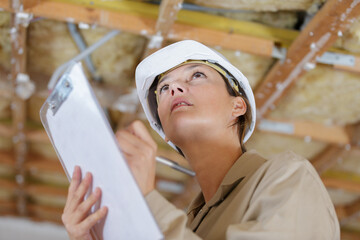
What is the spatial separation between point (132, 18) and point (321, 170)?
264cm

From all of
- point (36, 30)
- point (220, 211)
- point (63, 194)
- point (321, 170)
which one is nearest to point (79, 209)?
point (220, 211)

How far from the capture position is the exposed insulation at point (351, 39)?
2264 millimetres

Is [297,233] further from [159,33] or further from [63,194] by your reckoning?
[63,194]

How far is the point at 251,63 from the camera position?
9.29ft

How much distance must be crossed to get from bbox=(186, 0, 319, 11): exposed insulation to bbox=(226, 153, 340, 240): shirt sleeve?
62.5 inches

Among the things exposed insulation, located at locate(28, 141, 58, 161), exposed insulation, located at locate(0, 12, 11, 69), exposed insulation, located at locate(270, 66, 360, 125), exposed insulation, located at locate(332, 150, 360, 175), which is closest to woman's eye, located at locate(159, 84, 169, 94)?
exposed insulation, located at locate(0, 12, 11, 69)

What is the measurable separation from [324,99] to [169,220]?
264 centimetres

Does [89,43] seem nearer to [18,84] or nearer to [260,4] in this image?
[18,84]

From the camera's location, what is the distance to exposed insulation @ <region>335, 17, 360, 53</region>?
226 centimetres

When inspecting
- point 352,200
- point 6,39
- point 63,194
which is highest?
point 6,39

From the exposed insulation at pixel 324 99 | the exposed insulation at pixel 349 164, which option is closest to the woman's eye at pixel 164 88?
the exposed insulation at pixel 324 99

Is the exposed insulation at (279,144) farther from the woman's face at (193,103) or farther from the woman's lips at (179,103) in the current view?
the woman's lips at (179,103)

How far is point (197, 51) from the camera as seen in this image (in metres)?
1.23

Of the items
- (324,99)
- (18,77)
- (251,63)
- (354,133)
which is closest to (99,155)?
(251,63)
